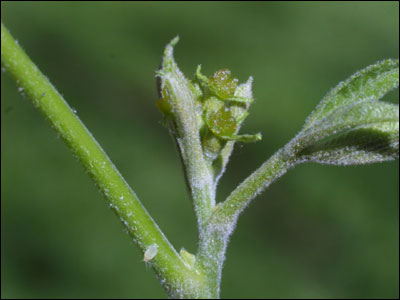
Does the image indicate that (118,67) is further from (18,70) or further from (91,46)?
(18,70)

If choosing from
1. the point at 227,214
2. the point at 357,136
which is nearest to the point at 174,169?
the point at 227,214

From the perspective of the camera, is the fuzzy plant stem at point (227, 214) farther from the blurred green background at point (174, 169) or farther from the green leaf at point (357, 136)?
the blurred green background at point (174, 169)

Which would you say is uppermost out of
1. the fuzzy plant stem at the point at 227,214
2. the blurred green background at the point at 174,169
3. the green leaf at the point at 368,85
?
the green leaf at the point at 368,85

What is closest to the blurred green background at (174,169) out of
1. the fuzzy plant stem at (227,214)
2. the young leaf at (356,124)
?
the fuzzy plant stem at (227,214)

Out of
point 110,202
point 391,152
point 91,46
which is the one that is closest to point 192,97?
point 110,202

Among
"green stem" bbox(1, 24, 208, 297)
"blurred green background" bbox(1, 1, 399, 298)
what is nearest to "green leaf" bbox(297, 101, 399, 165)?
"green stem" bbox(1, 24, 208, 297)

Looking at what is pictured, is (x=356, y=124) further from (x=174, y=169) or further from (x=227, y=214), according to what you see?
(x=174, y=169)

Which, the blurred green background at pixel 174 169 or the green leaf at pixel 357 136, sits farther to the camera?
the blurred green background at pixel 174 169
